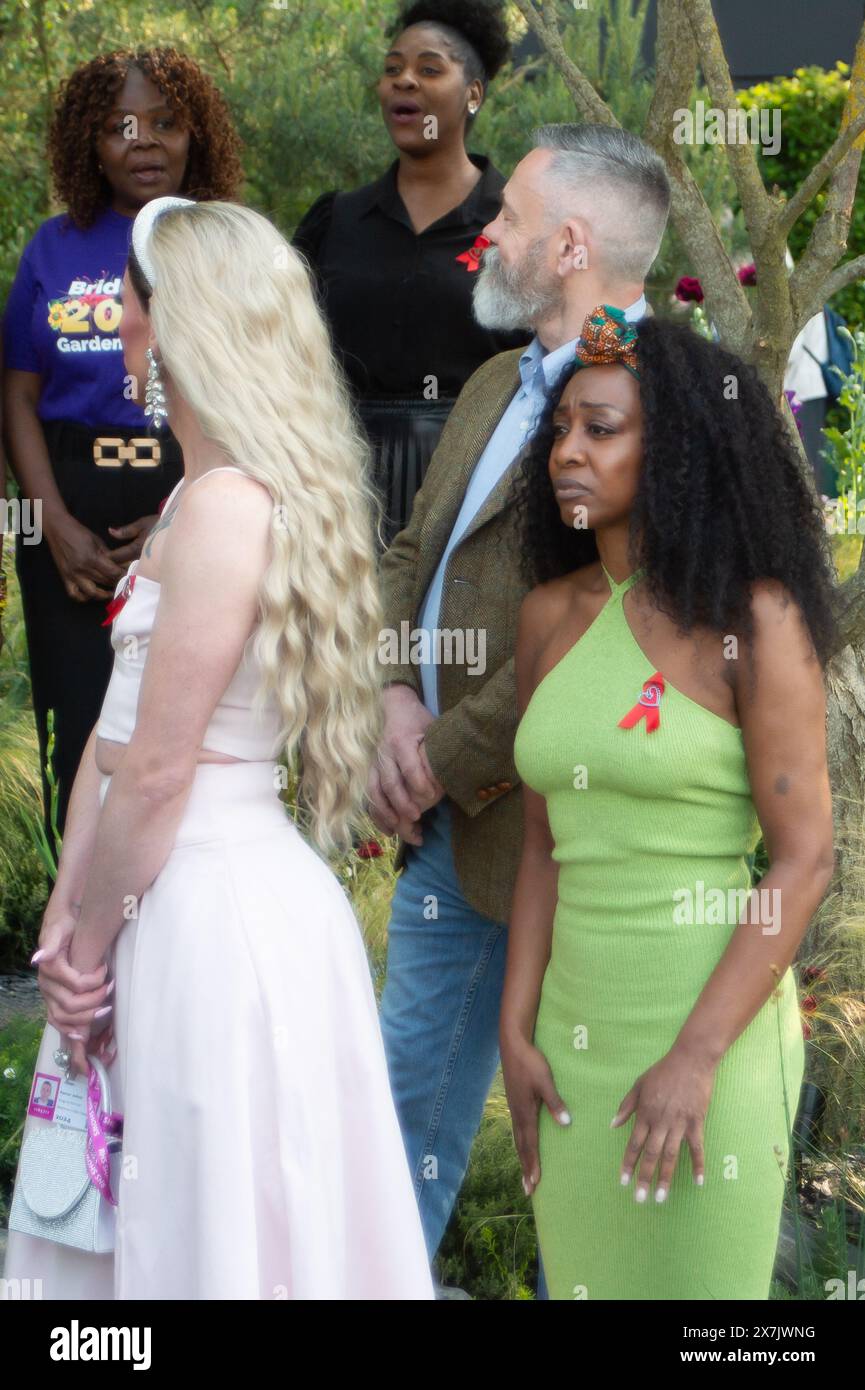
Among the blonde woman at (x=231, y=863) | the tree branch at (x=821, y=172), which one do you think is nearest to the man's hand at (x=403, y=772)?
the blonde woman at (x=231, y=863)

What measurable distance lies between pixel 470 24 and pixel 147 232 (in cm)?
177

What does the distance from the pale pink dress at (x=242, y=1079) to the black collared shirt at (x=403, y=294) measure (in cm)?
148

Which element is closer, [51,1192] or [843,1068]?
[51,1192]

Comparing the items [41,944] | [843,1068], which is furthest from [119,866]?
[843,1068]

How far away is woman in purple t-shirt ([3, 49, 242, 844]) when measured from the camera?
3.85 m

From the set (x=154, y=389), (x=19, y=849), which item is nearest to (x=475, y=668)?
(x=154, y=389)

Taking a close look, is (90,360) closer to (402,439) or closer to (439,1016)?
(402,439)

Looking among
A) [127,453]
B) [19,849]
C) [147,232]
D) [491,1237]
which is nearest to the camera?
[147,232]

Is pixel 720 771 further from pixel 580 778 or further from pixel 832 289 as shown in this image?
pixel 832 289

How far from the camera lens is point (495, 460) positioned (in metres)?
2.76

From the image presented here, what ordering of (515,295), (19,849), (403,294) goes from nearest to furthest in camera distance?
(515,295) < (403,294) < (19,849)

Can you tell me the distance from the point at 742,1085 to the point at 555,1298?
0.44m

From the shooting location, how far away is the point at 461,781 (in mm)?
2617

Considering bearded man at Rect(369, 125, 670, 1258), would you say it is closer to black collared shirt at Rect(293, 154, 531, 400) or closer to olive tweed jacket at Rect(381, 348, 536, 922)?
olive tweed jacket at Rect(381, 348, 536, 922)
